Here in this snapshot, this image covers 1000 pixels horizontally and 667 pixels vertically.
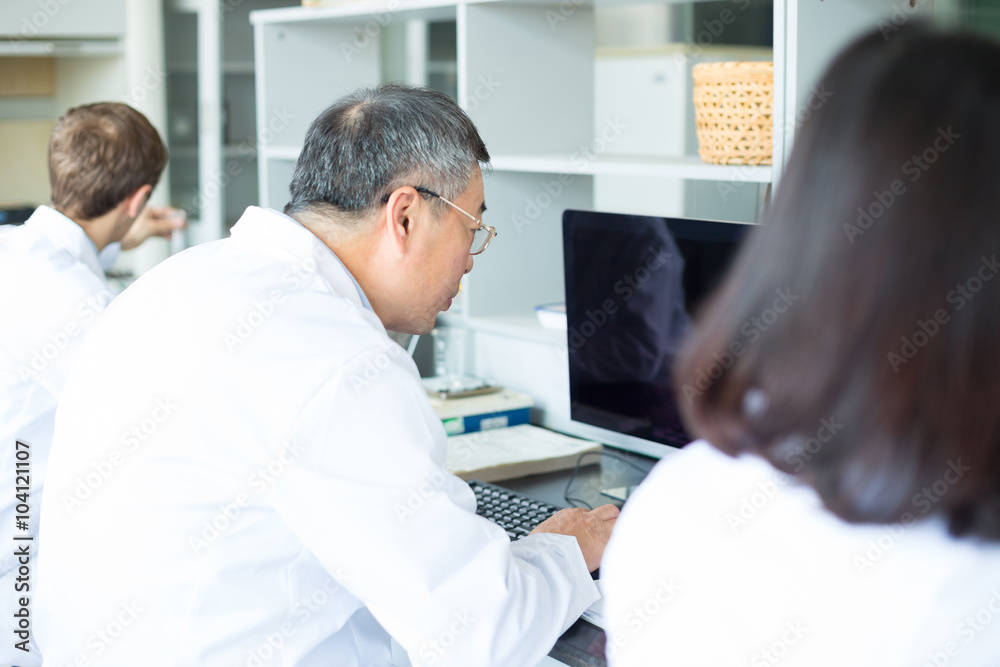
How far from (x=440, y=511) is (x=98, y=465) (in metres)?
0.41

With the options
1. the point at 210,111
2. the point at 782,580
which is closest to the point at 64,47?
the point at 210,111

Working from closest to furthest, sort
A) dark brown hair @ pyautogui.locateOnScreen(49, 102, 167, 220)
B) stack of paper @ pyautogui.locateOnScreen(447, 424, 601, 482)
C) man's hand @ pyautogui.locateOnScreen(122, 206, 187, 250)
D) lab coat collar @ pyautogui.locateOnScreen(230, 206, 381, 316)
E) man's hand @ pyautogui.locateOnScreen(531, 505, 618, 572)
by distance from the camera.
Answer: lab coat collar @ pyautogui.locateOnScreen(230, 206, 381, 316), man's hand @ pyautogui.locateOnScreen(531, 505, 618, 572), stack of paper @ pyautogui.locateOnScreen(447, 424, 601, 482), dark brown hair @ pyautogui.locateOnScreen(49, 102, 167, 220), man's hand @ pyautogui.locateOnScreen(122, 206, 187, 250)

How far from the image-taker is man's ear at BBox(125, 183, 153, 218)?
2117 mm

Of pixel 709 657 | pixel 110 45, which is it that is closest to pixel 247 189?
pixel 110 45

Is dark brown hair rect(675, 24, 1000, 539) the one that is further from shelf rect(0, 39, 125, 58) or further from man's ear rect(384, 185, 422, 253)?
shelf rect(0, 39, 125, 58)

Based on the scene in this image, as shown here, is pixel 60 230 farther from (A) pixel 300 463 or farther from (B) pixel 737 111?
(B) pixel 737 111

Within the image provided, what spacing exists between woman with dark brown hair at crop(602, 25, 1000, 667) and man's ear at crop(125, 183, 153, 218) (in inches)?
66.7

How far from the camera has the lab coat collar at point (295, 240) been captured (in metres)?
1.20

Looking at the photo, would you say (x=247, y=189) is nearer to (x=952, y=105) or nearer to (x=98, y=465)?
(x=98, y=465)

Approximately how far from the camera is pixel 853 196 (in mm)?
590

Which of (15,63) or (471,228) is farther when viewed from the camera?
(15,63)

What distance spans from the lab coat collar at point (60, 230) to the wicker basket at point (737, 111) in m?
1.17

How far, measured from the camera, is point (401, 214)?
1251 mm

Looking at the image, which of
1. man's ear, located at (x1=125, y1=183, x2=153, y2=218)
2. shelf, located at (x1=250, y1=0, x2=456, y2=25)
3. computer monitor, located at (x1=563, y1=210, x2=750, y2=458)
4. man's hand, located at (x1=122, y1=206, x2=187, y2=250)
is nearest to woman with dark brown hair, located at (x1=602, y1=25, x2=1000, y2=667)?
computer monitor, located at (x1=563, y1=210, x2=750, y2=458)
